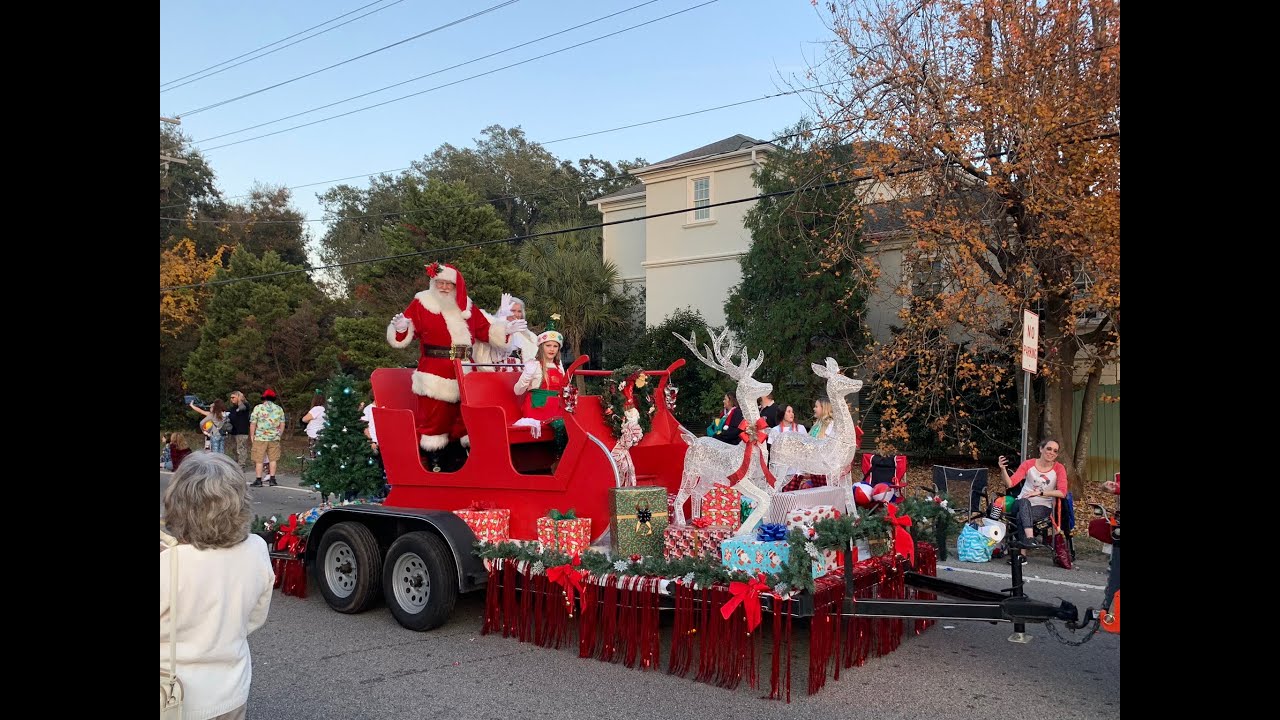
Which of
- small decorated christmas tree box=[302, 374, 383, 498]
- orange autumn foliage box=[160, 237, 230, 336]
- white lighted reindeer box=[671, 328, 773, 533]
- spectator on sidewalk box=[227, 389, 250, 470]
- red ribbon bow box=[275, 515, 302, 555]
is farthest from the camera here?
orange autumn foliage box=[160, 237, 230, 336]

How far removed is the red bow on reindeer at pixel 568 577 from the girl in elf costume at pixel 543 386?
1.73 meters

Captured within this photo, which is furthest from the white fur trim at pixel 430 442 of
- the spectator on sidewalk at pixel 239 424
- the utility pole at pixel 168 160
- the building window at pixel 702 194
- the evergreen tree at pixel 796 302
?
the utility pole at pixel 168 160

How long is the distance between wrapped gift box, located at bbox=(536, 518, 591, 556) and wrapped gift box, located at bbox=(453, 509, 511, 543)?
44cm

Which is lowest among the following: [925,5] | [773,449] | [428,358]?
[773,449]

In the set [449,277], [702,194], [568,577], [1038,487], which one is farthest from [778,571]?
[702,194]

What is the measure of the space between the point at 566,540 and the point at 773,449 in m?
1.55

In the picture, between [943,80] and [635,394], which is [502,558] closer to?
[635,394]

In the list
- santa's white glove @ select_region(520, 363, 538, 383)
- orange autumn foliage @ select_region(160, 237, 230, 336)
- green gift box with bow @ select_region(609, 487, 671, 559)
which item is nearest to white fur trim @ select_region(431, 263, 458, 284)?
santa's white glove @ select_region(520, 363, 538, 383)

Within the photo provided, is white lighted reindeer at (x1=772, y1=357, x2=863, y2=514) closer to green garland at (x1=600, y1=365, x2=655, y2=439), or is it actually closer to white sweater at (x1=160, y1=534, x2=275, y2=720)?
green garland at (x1=600, y1=365, x2=655, y2=439)

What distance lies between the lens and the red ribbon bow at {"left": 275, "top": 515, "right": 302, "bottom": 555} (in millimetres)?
7727

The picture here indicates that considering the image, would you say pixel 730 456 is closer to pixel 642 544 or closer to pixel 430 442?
pixel 642 544

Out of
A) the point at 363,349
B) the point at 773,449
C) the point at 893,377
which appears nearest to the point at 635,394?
the point at 773,449

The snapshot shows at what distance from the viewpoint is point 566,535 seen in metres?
6.20

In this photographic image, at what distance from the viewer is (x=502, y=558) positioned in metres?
6.20
